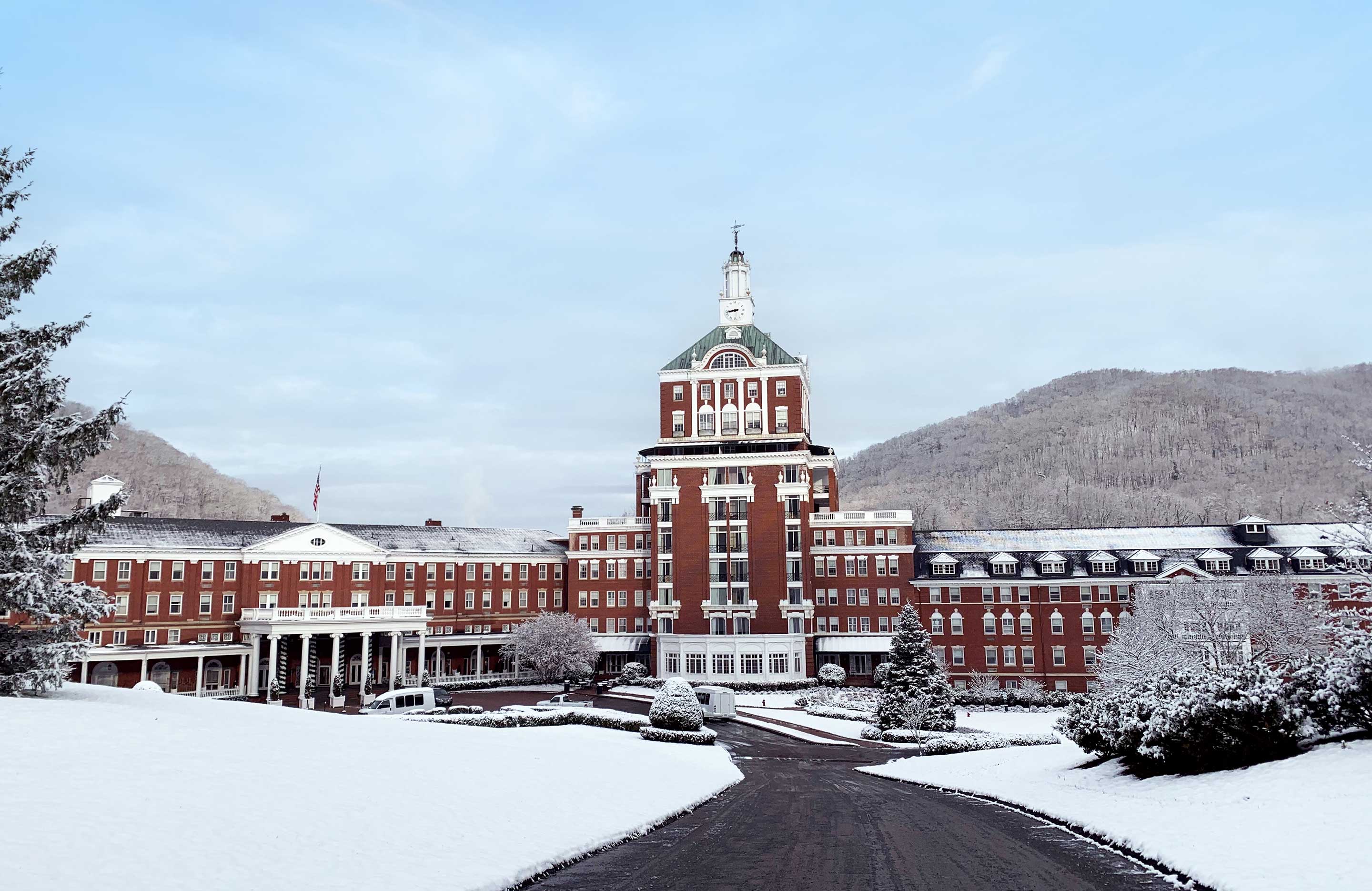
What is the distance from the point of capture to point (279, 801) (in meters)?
15.6

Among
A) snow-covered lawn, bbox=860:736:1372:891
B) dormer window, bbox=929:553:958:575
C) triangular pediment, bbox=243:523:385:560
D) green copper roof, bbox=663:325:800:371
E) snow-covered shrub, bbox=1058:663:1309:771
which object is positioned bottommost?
snow-covered lawn, bbox=860:736:1372:891

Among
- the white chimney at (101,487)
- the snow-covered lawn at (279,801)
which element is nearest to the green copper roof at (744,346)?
the white chimney at (101,487)

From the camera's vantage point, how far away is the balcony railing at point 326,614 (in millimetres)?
62531

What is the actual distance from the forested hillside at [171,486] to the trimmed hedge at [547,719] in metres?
124

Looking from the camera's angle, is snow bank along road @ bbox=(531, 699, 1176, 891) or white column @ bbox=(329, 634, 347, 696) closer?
snow bank along road @ bbox=(531, 699, 1176, 891)

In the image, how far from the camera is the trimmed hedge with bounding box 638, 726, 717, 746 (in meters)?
38.2

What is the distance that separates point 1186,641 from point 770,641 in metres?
29.6

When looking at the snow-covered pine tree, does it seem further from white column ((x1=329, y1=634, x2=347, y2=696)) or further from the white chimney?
the white chimney

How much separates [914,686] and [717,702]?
38.2 feet

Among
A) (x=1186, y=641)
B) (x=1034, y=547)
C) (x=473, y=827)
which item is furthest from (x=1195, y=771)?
(x=1034, y=547)

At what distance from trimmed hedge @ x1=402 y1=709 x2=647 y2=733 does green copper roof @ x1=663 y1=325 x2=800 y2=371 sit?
131 feet

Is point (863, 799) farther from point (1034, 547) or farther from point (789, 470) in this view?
point (1034, 547)

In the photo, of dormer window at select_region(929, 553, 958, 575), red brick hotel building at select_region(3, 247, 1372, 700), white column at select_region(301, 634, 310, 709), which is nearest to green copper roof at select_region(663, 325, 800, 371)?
red brick hotel building at select_region(3, 247, 1372, 700)

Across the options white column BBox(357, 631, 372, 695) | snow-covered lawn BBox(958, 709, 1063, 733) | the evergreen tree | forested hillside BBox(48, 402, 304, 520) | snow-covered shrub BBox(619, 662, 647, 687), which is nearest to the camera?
the evergreen tree
